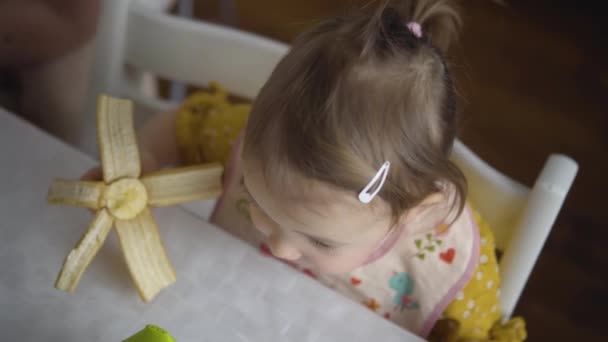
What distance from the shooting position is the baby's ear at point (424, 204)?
1.77 feet

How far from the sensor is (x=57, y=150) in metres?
0.62

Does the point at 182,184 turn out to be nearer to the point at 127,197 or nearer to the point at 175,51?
the point at 127,197

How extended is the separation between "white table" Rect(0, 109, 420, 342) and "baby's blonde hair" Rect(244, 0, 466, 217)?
10cm

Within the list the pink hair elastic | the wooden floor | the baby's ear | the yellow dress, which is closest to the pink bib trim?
the yellow dress

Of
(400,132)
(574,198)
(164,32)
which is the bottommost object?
(574,198)

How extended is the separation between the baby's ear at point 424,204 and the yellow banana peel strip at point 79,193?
0.84 feet

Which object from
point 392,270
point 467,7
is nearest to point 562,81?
point 467,7

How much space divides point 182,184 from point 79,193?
87mm

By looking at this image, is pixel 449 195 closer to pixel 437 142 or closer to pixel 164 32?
pixel 437 142

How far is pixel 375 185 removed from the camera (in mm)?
479

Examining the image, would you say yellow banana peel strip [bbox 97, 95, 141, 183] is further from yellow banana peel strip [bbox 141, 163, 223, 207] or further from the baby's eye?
the baby's eye

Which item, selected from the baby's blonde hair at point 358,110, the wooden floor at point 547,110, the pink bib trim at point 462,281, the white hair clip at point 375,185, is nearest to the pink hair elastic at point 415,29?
the baby's blonde hair at point 358,110

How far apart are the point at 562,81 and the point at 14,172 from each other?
4.03ft

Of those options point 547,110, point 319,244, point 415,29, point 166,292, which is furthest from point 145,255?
point 547,110
